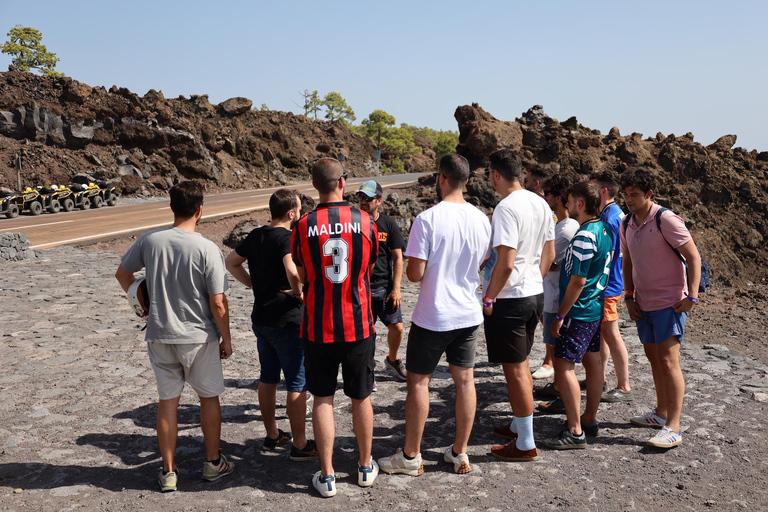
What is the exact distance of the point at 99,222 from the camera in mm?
23391

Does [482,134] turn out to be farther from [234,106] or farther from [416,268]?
[234,106]

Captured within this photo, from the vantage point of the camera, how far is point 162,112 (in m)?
43.2

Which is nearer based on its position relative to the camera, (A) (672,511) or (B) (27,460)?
(A) (672,511)

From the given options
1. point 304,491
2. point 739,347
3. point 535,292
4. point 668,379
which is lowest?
point 739,347

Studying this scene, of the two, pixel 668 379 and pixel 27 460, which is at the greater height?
pixel 668 379

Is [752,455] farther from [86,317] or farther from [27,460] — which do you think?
[86,317]

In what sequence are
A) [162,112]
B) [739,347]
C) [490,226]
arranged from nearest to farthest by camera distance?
1. [490,226]
2. [739,347]
3. [162,112]

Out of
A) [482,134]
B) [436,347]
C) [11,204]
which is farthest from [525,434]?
[11,204]

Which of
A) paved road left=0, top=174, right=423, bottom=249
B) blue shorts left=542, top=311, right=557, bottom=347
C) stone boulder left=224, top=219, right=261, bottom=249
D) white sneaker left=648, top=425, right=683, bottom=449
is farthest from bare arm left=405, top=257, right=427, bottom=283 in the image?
stone boulder left=224, top=219, right=261, bottom=249

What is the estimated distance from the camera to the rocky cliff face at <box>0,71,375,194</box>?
36031mm

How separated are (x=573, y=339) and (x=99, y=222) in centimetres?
2282

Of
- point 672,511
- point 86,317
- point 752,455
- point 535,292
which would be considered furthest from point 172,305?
point 86,317

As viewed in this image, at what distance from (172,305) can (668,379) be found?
148 inches

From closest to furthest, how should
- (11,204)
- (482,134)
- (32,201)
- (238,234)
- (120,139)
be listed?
(238,234), (11,204), (32,201), (482,134), (120,139)
